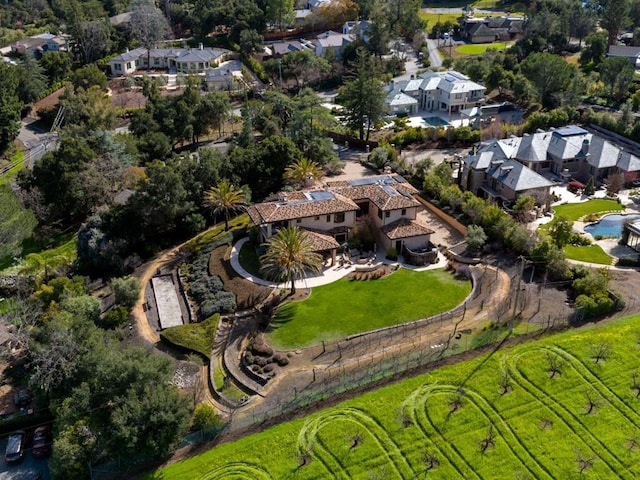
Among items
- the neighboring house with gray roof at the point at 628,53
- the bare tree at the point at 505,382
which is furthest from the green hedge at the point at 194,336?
the neighboring house with gray roof at the point at 628,53

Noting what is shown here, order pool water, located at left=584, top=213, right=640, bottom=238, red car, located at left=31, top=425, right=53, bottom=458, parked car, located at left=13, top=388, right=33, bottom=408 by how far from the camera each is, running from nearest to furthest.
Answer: red car, located at left=31, top=425, right=53, bottom=458
parked car, located at left=13, top=388, right=33, bottom=408
pool water, located at left=584, top=213, right=640, bottom=238

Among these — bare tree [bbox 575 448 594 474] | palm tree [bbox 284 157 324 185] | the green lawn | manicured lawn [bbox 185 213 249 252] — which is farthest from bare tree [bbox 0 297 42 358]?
bare tree [bbox 575 448 594 474]

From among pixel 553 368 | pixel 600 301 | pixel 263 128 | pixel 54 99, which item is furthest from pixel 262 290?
pixel 54 99

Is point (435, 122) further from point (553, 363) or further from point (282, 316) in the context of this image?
point (553, 363)

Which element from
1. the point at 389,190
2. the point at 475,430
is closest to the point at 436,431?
the point at 475,430

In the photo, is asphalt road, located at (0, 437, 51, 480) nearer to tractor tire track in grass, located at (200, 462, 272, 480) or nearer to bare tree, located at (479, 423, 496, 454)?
→ tractor tire track in grass, located at (200, 462, 272, 480)

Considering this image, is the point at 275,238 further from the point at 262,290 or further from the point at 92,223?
the point at 92,223
